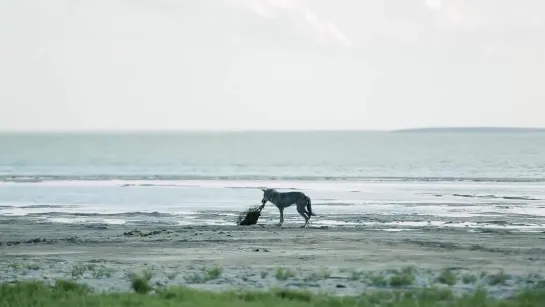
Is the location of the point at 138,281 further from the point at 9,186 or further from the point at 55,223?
the point at 9,186

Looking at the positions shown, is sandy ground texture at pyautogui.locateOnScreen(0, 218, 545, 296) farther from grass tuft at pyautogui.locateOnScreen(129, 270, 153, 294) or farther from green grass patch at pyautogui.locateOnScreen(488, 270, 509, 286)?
grass tuft at pyautogui.locateOnScreen(129, 270, 153, 294)

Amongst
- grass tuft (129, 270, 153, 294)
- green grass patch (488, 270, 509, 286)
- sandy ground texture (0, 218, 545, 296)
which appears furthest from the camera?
sandy ground texture (0, 218, 545, 296)

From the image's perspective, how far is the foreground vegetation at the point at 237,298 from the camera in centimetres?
1223

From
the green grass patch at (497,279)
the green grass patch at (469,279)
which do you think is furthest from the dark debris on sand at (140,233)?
the green grass patch at (497,279)

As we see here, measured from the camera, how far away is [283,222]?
1143 inches

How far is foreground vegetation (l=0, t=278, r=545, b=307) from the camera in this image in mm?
12227

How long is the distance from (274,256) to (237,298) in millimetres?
6322

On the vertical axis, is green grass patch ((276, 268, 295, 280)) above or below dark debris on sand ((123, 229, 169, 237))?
above

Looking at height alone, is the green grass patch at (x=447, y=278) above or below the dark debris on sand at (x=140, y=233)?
above

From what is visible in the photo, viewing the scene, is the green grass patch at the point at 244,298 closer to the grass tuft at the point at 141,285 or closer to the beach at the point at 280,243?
the grass tuft at the point at 141,285

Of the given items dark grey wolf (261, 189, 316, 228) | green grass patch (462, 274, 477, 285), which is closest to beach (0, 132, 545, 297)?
green grass patch (462, 274, 477, 285)

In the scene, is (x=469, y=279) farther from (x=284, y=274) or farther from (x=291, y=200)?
(x=291, y=200)

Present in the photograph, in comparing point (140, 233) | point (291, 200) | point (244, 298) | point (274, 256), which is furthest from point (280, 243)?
point (244, 298)

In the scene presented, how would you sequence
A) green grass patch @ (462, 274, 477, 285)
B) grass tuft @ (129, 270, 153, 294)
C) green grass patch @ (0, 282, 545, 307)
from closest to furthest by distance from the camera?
green grass patch @ (0, 282, 545, 307), grass tuft @ (129, 270, 153, 294), green grass patch @ (462, 274, 477, 285)
